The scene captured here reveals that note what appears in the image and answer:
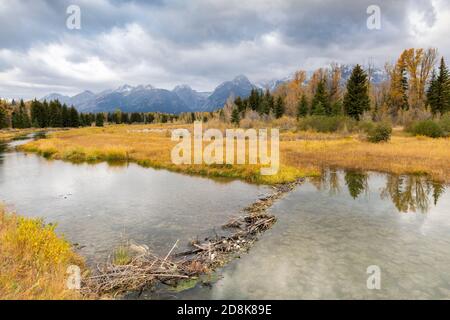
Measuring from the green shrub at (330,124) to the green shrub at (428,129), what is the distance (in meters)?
9.03

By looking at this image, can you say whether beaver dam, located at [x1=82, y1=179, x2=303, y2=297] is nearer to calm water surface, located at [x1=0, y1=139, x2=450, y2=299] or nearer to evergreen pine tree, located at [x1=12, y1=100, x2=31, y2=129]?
calm water surface, located at [x1=0, y1=139, x2=450, y2=299]

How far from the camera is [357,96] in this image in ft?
189

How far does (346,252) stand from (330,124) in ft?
152

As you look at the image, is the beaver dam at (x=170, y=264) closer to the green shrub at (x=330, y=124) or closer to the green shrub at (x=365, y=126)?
the green shrub at (x=365, y=126)

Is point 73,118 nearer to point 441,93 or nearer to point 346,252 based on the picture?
point 441,93

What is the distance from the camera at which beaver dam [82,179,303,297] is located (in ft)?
26.3

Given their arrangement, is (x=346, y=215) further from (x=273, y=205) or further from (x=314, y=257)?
(x=314, y=257)

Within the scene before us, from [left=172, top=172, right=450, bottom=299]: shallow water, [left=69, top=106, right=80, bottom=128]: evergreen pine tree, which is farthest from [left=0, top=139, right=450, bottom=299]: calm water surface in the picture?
→ [left=69, top=106, right=80, bottom=128]: evergreen pine tree

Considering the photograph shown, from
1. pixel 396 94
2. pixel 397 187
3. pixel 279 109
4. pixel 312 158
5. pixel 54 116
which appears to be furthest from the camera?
pixel 54 116

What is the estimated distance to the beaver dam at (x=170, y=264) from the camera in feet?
26.3

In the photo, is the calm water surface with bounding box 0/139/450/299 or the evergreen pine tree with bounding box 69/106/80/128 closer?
the calm water surface with bounding box 0/139/450/299

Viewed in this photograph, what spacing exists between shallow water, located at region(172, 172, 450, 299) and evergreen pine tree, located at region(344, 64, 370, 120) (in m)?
44.2

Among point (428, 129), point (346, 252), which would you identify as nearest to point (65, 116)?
point (428, 129)

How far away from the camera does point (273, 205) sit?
16.1m
